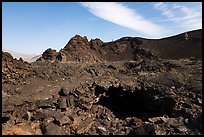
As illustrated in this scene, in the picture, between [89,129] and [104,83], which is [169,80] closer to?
[104,83]

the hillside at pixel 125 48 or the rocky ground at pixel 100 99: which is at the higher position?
the hillside at pixel 125 48

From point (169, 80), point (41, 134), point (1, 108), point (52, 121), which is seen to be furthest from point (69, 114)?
point (169, 80)

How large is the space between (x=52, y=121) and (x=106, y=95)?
12.8ft

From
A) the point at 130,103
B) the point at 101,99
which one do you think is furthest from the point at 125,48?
the point at 101,99

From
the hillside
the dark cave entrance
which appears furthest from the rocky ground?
the hillside

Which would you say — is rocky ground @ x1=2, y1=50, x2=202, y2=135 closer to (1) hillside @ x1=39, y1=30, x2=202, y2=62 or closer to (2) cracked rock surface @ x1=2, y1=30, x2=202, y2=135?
(2) cracked rock surface @ x1=2, y1=30, x2=202, y2=135

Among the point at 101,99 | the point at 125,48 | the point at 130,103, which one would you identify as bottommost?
the point at 130,103

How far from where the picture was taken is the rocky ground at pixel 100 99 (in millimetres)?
11328

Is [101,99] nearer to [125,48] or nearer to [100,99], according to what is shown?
[100,99]

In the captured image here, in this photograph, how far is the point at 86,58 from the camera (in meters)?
29.7

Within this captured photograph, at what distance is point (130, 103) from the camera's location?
50.5 feet

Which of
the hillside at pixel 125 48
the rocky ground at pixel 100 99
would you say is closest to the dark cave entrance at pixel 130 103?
the rocky ground at pixel 100 99

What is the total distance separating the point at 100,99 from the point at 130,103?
1766 millimetres

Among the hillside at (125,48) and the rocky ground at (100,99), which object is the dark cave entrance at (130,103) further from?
the hillside at (125,48)
